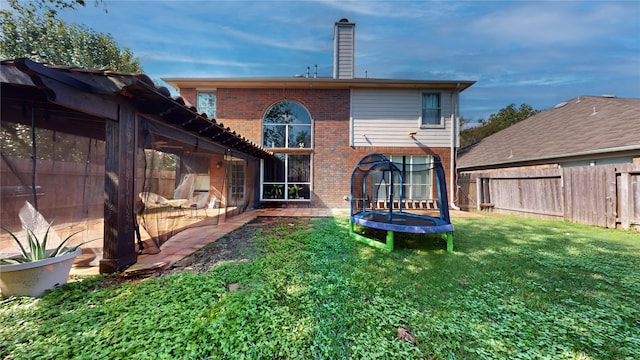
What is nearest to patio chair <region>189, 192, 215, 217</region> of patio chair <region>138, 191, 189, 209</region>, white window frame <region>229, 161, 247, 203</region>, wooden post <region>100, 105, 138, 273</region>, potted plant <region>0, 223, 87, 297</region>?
white window frame <region>229, 161, 247, 203</region>

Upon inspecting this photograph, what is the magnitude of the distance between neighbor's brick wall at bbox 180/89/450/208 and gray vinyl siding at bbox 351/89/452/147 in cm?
31

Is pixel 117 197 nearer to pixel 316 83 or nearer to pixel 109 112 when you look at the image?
pixel 109 112

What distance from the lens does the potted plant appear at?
2312mm

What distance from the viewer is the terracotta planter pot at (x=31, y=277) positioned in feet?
7.55

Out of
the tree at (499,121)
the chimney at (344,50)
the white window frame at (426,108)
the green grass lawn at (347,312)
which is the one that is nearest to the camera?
the green grass lawn at (347,312)

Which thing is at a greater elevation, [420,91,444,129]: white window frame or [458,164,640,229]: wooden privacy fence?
[420,91,444,129]: white window frame

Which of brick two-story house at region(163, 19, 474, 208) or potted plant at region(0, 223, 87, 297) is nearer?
potted plant at region(0, 223, 87, 297)

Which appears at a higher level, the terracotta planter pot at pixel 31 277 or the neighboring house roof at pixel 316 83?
the neighboring house roof at pixel 316 83

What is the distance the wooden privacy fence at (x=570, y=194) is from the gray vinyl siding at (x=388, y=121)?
9.91ft

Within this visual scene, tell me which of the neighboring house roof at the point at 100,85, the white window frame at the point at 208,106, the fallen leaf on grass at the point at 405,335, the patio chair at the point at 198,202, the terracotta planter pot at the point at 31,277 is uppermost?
the white window frame at the point at 208,106

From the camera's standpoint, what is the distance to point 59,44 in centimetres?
1370

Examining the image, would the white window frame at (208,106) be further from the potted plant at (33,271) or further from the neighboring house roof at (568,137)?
the neighboring house roof at (568,137)

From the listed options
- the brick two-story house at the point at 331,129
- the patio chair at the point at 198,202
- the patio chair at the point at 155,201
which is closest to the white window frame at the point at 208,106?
the brick two-story house at the point at 331,129

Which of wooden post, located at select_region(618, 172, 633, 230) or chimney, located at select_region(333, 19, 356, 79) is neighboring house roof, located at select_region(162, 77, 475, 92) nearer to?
chimney, located at select_region(333, 19, 356, 79)
